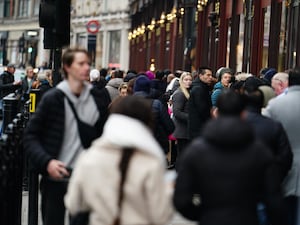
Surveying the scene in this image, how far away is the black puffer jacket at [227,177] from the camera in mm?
6027

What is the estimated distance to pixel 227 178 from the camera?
603 cm

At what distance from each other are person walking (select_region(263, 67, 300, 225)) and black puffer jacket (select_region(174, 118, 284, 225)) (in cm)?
294

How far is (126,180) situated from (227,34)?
931 inches

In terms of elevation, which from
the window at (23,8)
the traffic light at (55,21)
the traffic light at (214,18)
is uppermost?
the window at (23,8)

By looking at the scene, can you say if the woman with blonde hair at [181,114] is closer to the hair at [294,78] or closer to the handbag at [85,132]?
the hair at [294,78]

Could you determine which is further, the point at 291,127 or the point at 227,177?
the point at 291,127

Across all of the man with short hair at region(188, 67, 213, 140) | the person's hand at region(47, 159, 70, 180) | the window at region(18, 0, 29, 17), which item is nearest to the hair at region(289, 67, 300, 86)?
the person's hand at region(47, 159, 70, 180)

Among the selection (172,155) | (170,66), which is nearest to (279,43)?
(172,155)

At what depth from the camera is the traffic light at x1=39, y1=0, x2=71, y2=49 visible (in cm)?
1164

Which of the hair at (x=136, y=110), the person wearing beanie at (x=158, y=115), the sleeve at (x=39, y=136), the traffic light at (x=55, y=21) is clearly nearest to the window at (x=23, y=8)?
the person wearing beanie at (x=158, y=115)

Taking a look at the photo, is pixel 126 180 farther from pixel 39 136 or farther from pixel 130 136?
pixel 39 136

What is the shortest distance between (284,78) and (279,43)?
12153 millimetres

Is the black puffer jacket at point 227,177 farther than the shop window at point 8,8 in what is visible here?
No

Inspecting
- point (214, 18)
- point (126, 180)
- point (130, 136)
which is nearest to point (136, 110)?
point (130, 136)
